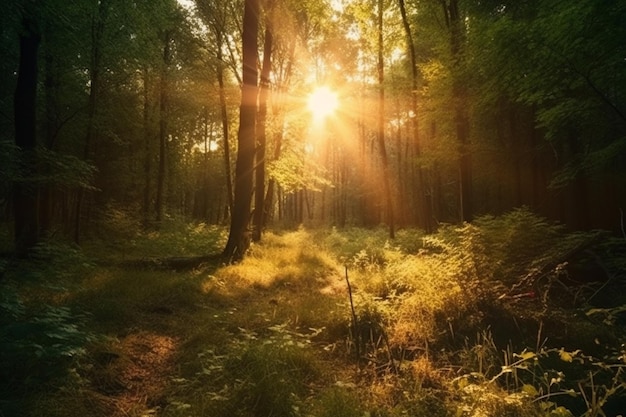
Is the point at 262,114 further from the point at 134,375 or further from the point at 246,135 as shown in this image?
the point at 134,375

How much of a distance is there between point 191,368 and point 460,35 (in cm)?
1333

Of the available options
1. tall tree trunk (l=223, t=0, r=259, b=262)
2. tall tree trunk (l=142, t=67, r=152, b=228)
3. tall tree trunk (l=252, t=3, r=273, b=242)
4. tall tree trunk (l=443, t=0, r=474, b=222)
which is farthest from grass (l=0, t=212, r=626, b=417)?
tall tree trunk (l=142, t=67, r=152, b=228)

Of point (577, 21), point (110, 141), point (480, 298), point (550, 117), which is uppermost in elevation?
point (110, 141)

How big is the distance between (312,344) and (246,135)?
7578 millimetres

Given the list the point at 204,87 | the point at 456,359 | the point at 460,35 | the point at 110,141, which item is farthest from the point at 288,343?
the point at 110,141

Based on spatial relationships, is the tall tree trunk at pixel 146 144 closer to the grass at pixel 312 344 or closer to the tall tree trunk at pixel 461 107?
the grass at pixel 312 344

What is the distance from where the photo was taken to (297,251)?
514 inches

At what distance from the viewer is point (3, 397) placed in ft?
9.96

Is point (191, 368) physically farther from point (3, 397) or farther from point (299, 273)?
point (299, 273)

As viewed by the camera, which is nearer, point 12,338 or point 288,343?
point 12,338

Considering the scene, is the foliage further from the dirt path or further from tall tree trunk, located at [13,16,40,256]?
tall tree trunk, located at [13,16,40,256]

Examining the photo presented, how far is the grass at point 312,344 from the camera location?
10.8 ft

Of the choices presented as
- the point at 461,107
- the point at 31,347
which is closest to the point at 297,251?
the point at 461,107

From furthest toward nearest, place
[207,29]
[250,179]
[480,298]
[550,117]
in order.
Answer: [207,29] < [250,179] < [550,117] < [480,298]
